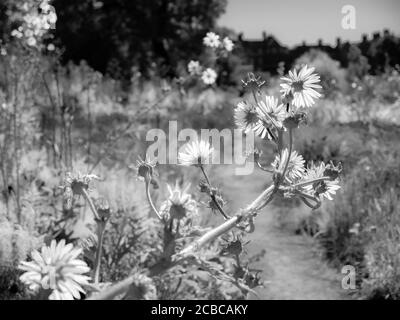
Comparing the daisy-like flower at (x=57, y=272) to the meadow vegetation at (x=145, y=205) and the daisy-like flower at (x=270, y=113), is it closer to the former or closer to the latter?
the meadow vegetation at (x=145, y=205)

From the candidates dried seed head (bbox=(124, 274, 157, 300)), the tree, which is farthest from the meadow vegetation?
the tree

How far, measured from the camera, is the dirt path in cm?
374

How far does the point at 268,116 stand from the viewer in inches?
38.7

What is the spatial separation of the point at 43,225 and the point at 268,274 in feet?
5.58

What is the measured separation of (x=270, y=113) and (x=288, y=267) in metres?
3.35

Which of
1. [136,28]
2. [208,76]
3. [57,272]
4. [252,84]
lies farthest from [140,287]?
[136,28]

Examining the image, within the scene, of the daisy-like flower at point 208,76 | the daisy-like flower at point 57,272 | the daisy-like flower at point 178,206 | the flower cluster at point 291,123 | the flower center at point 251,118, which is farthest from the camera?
the daisy-like flower at point 208,76

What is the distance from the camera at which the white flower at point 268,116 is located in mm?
986

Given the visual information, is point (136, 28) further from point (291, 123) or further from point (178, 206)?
point (178, 206)

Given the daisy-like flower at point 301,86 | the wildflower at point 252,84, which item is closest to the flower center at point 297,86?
the daisy-like flower at point 301,86

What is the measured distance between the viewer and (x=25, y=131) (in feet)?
17.1

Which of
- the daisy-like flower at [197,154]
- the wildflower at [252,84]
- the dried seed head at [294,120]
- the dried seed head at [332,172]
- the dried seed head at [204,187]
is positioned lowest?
the dried seed head at [204,187]

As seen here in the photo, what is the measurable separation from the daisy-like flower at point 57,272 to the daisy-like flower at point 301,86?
1.62ft
